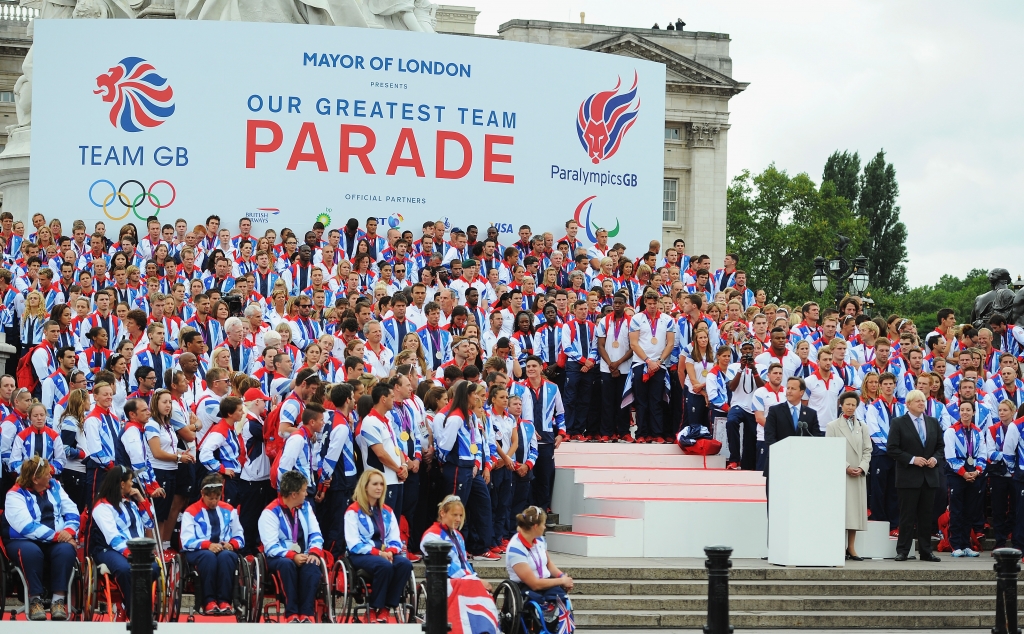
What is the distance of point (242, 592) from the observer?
474 inches

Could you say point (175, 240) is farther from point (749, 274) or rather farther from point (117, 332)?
point (749, 274)

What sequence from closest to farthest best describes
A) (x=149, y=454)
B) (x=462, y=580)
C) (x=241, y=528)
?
1. (x=462, y=580)
2. (x=241, y=528)
3. (x=149, y=454)

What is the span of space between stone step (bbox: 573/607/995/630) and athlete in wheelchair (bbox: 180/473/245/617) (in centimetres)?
318

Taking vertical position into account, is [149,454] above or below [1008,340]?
below

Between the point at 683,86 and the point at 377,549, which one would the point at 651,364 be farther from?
the point at 683,86

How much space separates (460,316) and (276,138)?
6.13 m

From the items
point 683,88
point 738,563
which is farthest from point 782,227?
point 738,563

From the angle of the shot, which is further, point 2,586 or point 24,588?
point 24,588

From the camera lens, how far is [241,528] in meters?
12.5

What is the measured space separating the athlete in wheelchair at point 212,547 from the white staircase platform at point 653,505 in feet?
14.4

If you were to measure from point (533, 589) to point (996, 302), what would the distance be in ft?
40.5

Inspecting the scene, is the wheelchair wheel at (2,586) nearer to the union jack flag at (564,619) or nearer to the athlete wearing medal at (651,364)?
the union jack flag at (564,619)

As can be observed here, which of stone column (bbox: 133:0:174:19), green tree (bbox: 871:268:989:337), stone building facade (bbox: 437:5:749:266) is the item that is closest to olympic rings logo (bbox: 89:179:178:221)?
stone column (bbox: 133:0:174:19)

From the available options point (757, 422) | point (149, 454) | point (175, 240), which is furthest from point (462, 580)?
point (175, 240)
